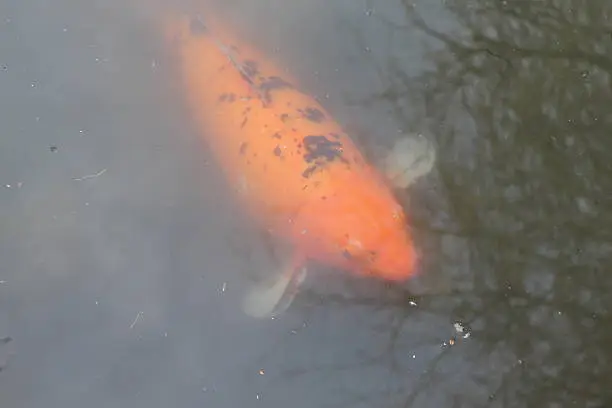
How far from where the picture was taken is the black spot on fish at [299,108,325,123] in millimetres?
3438

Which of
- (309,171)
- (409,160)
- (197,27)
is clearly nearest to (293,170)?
(309,171)

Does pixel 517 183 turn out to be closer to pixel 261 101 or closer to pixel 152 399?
pixel 261 101

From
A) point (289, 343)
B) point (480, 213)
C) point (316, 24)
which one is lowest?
point (289, 343)

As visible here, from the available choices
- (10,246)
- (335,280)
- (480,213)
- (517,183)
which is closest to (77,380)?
(10,246)

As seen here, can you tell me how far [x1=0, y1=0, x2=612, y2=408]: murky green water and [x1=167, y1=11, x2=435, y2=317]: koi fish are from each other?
0.09 metres

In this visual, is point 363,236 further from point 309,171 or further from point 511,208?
point 511,208

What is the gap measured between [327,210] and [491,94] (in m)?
1.07

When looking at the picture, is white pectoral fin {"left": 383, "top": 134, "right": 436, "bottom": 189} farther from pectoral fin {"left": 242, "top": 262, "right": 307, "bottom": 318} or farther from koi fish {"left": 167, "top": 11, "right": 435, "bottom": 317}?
pectoral fin {"left": 242, "top": 262, "right": 307, "bottom": 318}

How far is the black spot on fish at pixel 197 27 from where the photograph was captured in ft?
11.9

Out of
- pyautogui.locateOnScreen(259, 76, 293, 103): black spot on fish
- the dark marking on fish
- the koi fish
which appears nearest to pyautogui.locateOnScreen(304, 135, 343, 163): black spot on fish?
the koi fish

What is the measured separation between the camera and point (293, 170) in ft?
10.9

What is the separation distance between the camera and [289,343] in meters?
3.20

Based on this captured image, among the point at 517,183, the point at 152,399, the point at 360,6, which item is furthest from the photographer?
the point at 360,6

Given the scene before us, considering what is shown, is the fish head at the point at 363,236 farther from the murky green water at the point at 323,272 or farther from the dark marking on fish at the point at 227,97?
the dark marking on fish at the point at 227,97
